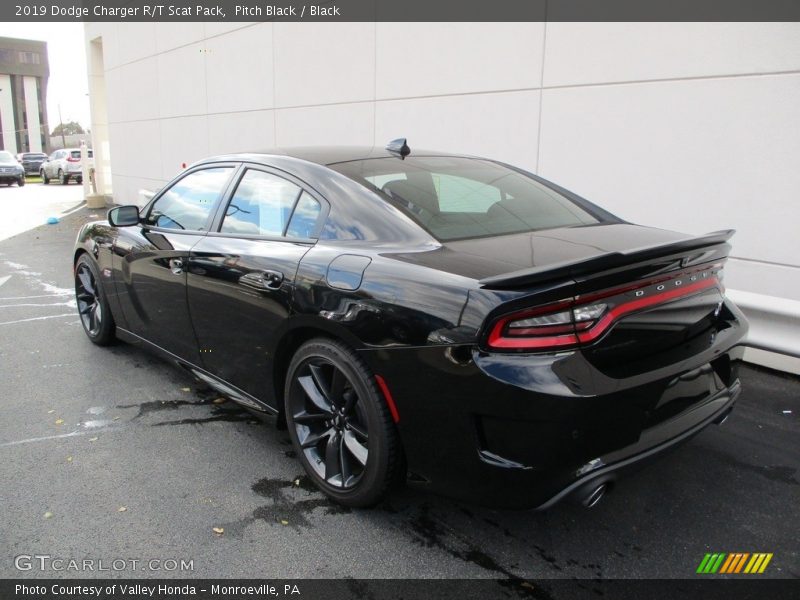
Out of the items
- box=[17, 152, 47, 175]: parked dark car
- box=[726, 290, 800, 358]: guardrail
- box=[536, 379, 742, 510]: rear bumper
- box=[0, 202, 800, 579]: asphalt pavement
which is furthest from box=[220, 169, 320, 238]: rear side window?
box=[17, 152, 47, 175]: parked dark car

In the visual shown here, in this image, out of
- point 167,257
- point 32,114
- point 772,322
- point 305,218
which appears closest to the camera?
point 305,218

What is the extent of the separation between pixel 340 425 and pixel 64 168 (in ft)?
124

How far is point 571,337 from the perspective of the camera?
6.97ft

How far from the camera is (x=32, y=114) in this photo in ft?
267

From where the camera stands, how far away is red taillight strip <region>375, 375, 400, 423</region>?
2.43 meters

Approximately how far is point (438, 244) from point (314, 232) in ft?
2.27

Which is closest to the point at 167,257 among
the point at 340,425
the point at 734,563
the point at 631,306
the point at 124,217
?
the point at 124,217

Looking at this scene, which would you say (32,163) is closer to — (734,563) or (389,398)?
(389,398)

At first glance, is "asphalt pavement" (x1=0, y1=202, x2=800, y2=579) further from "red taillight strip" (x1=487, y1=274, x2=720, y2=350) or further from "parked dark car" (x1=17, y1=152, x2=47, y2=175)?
"parked dark car" (x1=17, y1=152, x2=47, y2=175)

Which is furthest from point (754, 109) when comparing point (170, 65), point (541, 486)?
point (170, 65)

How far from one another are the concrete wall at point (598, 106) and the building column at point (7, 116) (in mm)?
79967

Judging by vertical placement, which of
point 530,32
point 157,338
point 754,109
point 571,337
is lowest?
point 157,338

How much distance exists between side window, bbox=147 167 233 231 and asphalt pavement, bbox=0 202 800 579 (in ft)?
3.81

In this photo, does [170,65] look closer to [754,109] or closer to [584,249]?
[754,109]
